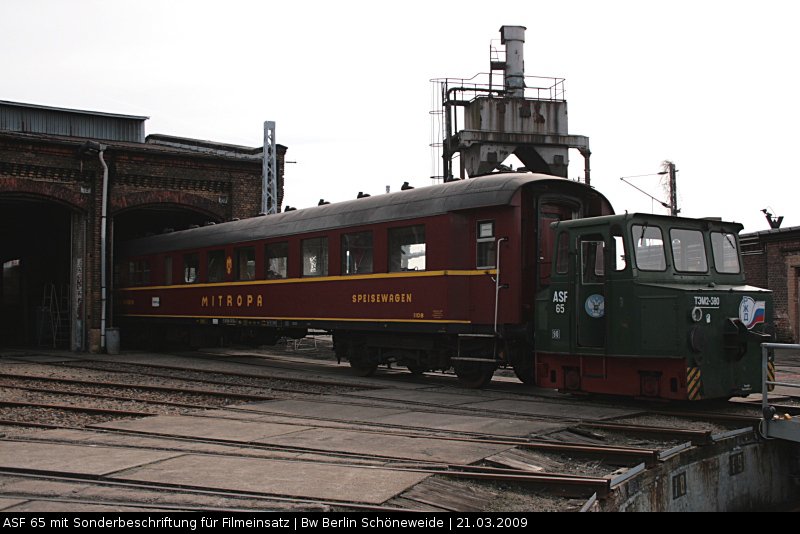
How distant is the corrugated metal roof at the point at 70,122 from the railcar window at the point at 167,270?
1029 centimetres

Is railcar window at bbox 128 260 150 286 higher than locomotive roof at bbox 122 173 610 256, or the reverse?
locomotive roof at bbox 122 173 610 256

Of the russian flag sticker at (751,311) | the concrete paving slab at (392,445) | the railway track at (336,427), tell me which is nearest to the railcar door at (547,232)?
the railway track at (336,427)

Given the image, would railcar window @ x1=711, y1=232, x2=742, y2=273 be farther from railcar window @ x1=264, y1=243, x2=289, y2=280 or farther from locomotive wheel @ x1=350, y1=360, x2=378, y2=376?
railcar window @ x1=264, y1=243, x2=289, y2=280

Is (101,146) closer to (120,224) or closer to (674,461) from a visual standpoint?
(120,224)

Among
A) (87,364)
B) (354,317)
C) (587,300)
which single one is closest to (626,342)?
(587,300)

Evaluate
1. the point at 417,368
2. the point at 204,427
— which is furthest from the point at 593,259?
the point at 204,427

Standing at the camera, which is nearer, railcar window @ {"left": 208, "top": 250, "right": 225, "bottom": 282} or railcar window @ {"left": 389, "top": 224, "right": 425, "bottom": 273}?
railcar window @ {"left": 389, "top": 224, "right": 425, "bottom": 273}

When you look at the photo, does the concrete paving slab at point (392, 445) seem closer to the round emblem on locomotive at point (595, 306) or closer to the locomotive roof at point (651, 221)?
the round emblem on locomotive at point (595, 306)

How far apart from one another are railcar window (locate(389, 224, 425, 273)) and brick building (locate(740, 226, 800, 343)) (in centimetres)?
1524

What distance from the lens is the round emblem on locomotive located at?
1072cm

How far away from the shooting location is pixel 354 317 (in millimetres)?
14844

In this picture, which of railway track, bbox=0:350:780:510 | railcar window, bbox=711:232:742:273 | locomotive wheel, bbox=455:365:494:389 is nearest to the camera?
railway track, bbox=0:350:780:510

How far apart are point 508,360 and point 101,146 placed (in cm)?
1555

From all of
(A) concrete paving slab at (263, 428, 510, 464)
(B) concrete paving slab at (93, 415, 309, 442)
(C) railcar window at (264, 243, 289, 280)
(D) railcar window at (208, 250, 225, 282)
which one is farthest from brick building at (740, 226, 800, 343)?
(B) concrete paving slab at (93, 415, 309, 442)
